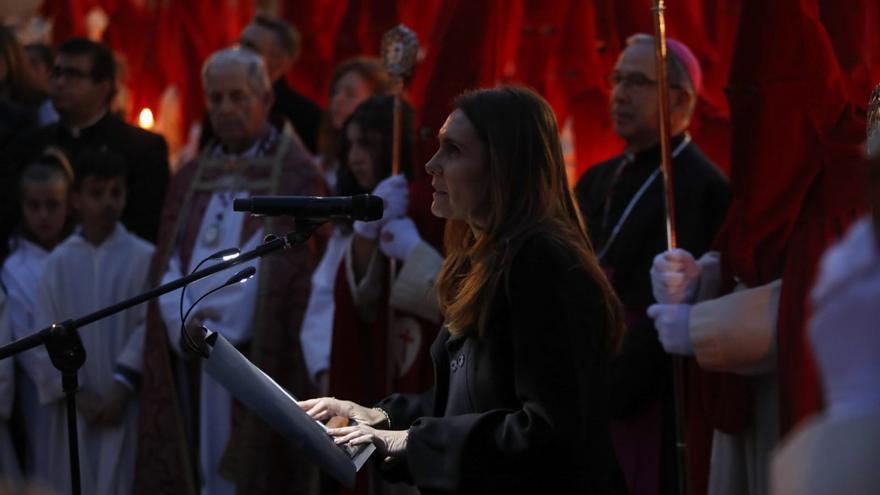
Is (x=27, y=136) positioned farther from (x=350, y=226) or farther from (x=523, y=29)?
(x=523, y=29)

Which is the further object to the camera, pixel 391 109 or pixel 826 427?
pixel 391 109

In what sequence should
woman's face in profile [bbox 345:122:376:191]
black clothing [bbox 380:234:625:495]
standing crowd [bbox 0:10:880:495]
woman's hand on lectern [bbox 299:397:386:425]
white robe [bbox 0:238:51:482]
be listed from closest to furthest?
black clothing [bbox 380:234:625:495]
standing crowd [bbox 0:10:880:495]
woman's hand on lectern [bbox 299:397:386:425]
woman's face in profile [bbox 345:122:376:191]
white robe [bbox 0:238:51:482]

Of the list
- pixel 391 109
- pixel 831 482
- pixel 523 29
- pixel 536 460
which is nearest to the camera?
pixel 831 482

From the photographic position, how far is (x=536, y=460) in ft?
10.5

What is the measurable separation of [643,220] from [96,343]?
Answer: 260 cm

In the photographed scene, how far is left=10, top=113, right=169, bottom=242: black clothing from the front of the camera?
7.17m

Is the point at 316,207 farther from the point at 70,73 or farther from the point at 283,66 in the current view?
the point at 283,66

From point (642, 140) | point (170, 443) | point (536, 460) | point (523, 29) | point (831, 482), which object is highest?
point (523, 29)

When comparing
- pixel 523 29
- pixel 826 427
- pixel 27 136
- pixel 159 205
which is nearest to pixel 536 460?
pixel 826 427

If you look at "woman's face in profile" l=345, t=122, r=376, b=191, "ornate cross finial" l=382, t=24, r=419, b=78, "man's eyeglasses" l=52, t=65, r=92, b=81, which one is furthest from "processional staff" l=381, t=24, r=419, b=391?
"man's eyeglasses" l=52, t=65, r=92, b=81

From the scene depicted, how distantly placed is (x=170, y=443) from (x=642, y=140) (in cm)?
245

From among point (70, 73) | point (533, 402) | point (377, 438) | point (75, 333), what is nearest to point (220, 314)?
point (70, 73)

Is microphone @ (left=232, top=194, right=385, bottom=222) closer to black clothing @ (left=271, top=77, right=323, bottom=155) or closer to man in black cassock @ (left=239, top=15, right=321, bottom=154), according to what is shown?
man in black cassock @ (left=239, top=15, right=321, bottom=154)

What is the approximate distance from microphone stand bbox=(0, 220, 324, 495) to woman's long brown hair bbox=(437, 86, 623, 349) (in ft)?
1.41
